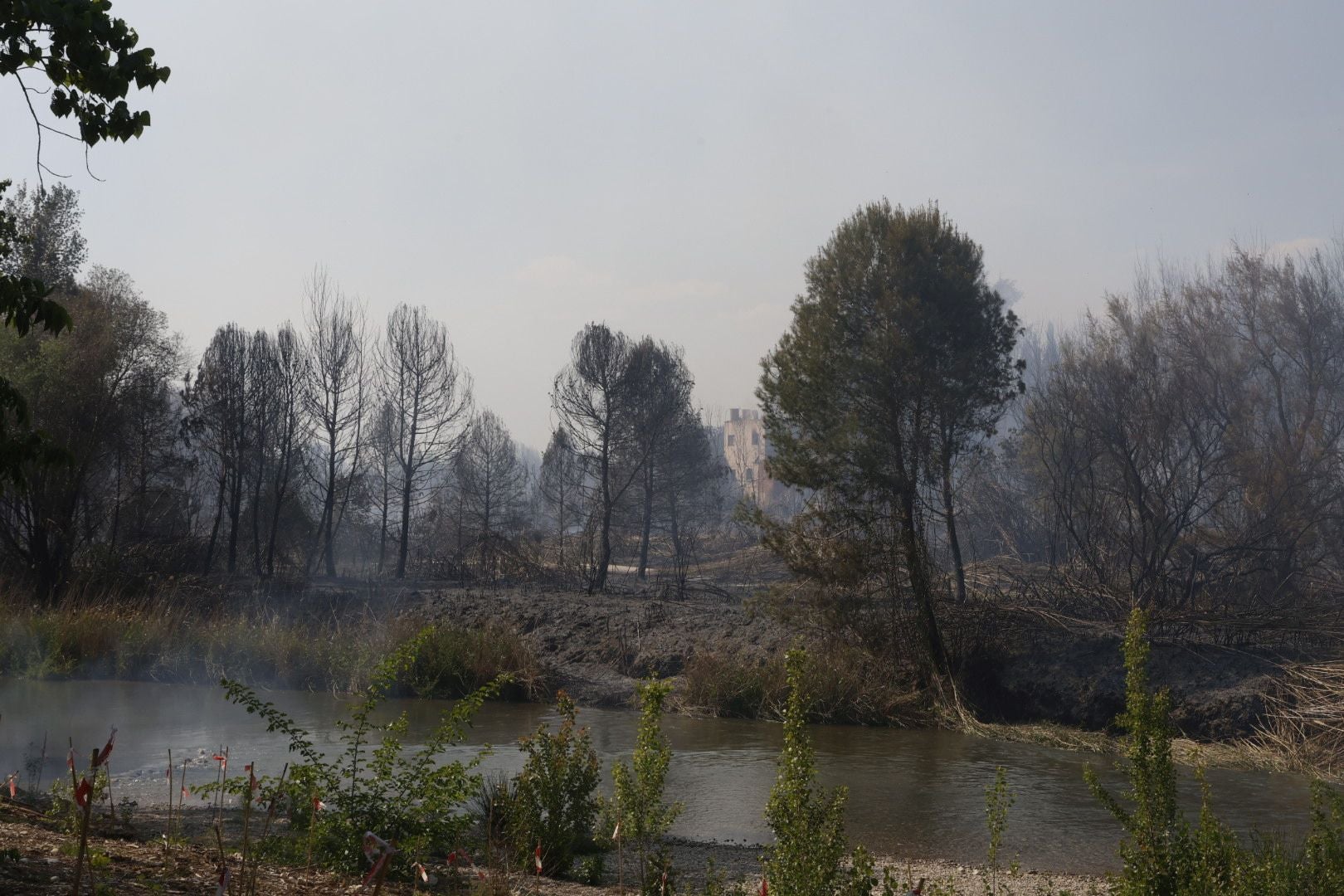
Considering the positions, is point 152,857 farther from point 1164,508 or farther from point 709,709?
point 1164,508

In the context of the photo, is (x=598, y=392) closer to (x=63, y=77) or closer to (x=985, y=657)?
(x=985, y=657)

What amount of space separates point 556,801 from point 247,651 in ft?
49.7

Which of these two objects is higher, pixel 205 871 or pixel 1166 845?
pixel 1166 845

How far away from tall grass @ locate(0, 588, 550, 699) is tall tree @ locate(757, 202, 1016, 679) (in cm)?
632

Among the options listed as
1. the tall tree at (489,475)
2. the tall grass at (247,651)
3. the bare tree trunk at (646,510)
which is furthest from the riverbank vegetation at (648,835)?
the tall tree at (489,475)

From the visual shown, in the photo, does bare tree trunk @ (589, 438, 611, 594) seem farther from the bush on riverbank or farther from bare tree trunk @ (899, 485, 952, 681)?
bare tree trunk @ (899, 485, 952, 681)

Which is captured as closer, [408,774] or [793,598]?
[408,774]

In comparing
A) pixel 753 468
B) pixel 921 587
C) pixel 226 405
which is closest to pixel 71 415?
pixel 226 405

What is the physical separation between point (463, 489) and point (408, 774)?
143 ft

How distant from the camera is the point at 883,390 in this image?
19.2m

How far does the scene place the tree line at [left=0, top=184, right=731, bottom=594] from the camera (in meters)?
26.4

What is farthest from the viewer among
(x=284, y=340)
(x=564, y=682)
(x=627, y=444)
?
(x=627, y=444)

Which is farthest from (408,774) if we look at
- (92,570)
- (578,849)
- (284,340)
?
(284,340)

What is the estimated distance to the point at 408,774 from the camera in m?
6.82
